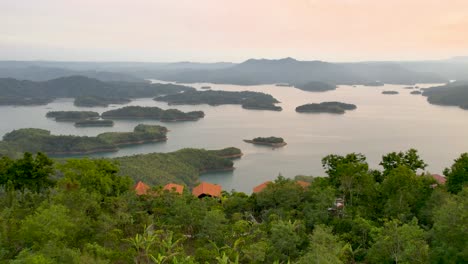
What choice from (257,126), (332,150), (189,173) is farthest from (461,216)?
(257,126)

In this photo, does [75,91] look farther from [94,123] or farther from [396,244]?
[396,244]

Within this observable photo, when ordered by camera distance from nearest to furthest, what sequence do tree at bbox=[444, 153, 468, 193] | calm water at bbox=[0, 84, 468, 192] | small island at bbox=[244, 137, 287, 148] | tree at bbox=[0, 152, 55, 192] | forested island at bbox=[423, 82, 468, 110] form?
tree at bbox=[444, 153, 468, 193] < tree at bbox=[0, 152, 55, 192] < calm water at bbox=[0, 84, 468, 192] < small island at bbox=[244, 137, 287, 148] < forested island at bbox=[423, 82, 468, 110]

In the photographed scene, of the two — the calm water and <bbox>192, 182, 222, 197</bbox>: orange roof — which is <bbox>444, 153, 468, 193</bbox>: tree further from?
the calm water

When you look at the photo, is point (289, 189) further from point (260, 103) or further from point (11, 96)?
point (11, 96)

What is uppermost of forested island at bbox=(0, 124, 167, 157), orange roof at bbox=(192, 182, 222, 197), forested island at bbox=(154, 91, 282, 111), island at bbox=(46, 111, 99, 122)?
forested island at bbox=(154, 91, 282, 111)

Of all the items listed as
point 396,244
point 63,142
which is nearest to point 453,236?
point 396,244

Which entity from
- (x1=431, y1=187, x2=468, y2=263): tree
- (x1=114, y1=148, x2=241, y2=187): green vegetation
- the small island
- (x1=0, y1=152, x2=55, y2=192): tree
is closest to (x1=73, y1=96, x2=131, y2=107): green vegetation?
the small island

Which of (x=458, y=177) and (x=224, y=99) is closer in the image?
(x=458, y=177)
